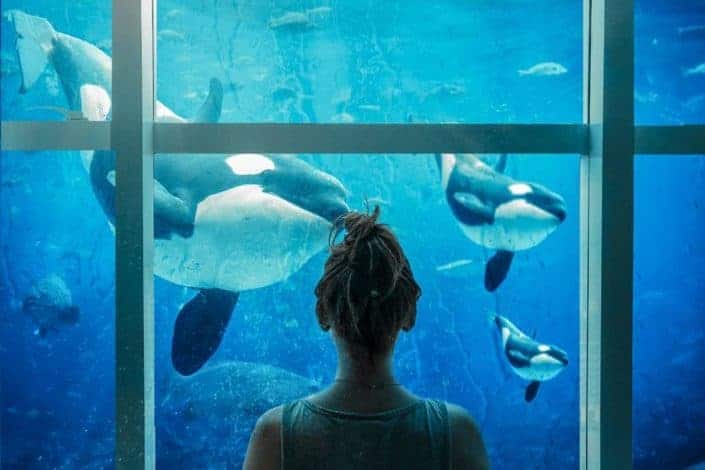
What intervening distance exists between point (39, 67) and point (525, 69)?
6.94 feet

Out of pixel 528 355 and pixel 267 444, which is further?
pixel 528 355

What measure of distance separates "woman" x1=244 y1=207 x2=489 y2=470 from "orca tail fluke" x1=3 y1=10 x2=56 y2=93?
2000 mm

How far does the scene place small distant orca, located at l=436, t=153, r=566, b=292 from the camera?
2.86 m

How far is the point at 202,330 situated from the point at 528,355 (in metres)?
1.42

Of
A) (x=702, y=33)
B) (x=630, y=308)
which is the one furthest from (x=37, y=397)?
(x=702, y=33)

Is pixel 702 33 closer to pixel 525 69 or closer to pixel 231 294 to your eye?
pixel 525 69

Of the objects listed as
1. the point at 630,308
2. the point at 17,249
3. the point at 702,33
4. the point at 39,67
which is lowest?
the point at 630,308

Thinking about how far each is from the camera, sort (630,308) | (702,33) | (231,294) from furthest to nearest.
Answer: (702,33) → (231,294) → (630,308)

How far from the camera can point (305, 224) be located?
2.77 meters

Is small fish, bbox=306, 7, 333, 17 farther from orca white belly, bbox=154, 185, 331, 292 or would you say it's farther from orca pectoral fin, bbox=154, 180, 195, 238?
orca pectoral fin, bbox=154, 180, 195, 238

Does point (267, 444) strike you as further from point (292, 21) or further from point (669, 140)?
point (669, 140)

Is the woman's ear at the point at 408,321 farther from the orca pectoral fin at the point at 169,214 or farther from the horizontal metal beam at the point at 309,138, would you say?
the orca pectoral fin at the point at 169,214

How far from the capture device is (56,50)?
9.06 ft

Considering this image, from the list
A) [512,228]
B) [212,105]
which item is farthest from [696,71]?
[212,105]
